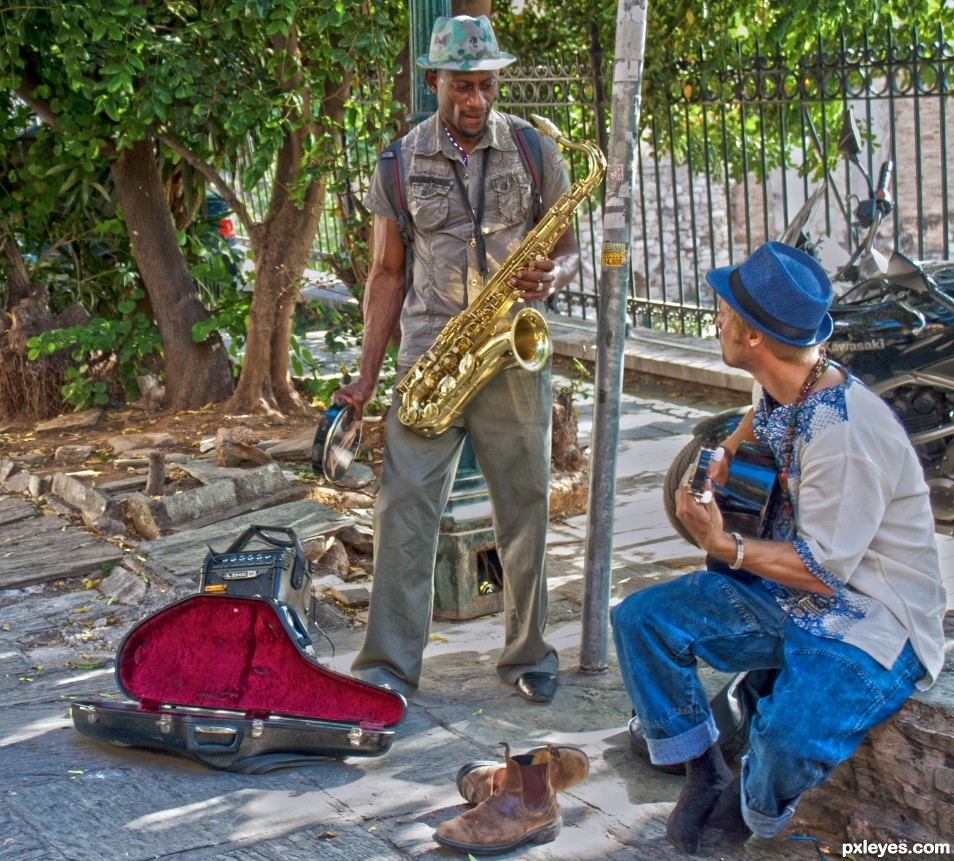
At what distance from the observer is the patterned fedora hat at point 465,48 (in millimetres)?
3984

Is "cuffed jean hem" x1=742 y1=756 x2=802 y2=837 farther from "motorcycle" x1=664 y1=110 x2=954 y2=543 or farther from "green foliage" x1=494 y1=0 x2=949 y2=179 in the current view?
"green foliage" x1=494 y1=0 x2=949 y2=179

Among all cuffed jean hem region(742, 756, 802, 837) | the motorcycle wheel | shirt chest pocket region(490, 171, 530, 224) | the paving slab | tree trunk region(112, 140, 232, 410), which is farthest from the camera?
tree trunk region(112, 140, 232, 410)

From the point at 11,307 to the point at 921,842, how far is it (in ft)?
22.9

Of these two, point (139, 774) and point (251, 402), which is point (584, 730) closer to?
point (139, 774)

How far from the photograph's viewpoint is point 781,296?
3131mm

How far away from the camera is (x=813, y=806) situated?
334 cm

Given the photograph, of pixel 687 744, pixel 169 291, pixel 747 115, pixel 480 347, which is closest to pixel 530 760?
pixel 687 744

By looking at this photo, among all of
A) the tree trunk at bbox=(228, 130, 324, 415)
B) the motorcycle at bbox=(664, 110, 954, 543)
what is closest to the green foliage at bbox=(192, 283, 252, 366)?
the tree trunk at bbox=(228, 130, 324, 415)

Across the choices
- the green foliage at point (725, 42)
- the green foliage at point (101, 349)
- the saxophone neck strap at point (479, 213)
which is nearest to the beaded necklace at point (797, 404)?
the saxophone neck strap at point (479, 213)

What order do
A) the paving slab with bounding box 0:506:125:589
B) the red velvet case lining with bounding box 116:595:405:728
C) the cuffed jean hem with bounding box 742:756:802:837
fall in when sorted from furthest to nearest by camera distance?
the paving slab with bounding box 0:506:125:589 → the red velvet case lining with bounding box 116:595:405:728 → the cuffed jean hem with bounding box 742:756:802:837

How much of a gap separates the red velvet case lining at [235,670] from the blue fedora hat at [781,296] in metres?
1.49

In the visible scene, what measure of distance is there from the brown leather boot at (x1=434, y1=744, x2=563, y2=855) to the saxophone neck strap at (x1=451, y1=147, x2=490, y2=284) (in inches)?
62.1

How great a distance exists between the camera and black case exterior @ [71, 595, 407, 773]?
3670 mm

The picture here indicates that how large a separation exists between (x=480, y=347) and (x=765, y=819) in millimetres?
1693
